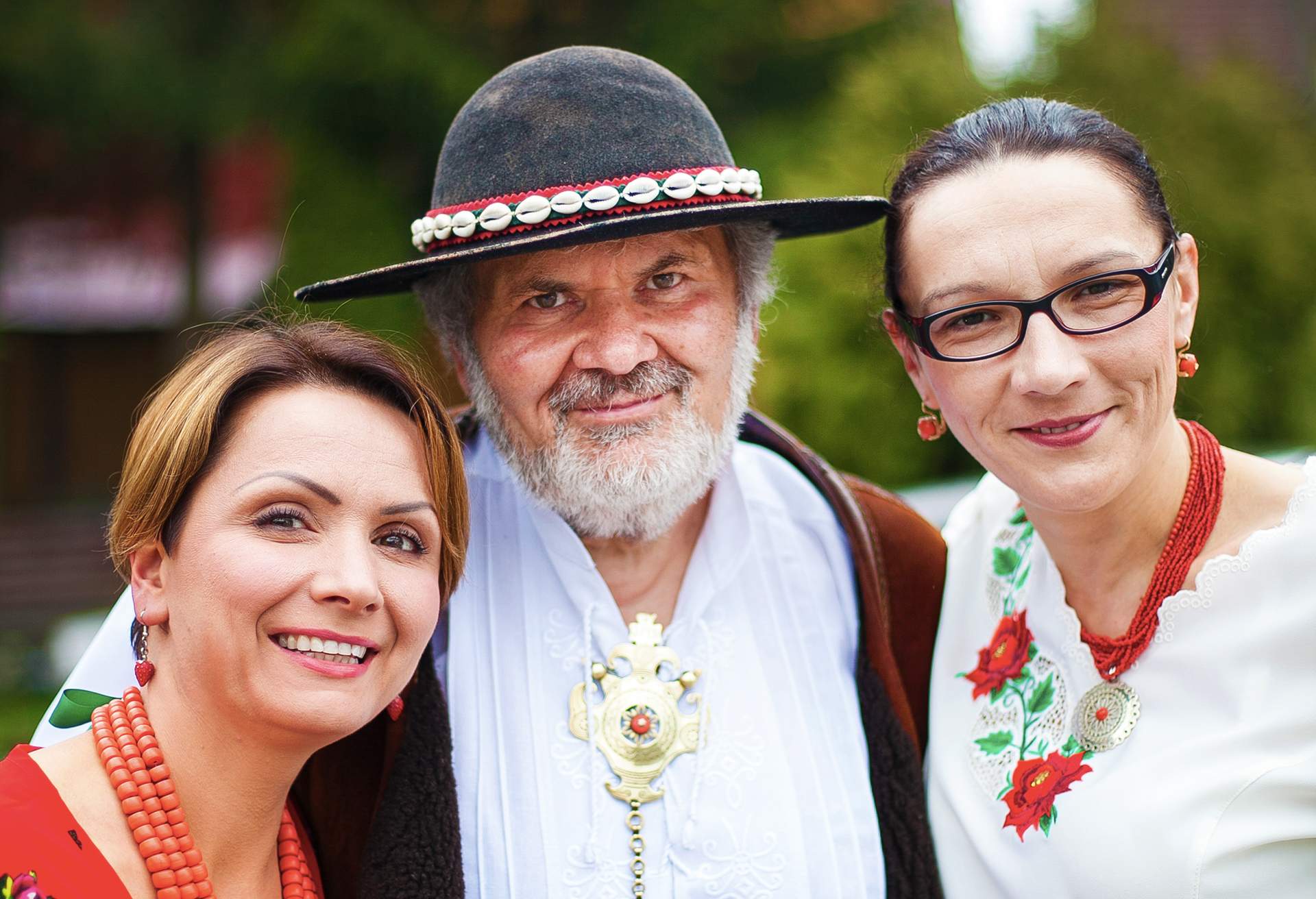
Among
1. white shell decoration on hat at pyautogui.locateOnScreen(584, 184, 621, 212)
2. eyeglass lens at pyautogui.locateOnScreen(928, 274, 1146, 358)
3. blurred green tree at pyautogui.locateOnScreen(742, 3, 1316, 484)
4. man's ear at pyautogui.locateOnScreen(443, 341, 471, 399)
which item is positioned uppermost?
blurred green tree at pyautogui.locateOnScreen(742, 3, 1316, 484)

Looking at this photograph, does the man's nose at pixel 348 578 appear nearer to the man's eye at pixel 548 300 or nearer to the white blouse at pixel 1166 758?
the man's eye at pixel 548 300

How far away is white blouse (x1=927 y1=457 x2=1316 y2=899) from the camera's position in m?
1.83

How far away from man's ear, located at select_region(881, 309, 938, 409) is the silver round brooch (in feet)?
2.02

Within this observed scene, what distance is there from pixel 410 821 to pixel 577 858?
31cm

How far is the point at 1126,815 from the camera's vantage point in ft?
6.23

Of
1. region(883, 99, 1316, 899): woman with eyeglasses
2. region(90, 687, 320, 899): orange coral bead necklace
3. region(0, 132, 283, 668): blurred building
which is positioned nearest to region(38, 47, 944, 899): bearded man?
region(883, 99, 1316, 899): woman with eyeglasses

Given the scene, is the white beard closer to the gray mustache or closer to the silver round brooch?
the gray mustache

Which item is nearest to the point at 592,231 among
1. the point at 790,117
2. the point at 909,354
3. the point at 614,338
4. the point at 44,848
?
the point at 614,338

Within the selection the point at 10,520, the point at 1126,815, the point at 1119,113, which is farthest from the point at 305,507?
the point at 10,520

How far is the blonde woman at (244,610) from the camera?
1744 millimetres

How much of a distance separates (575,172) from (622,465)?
0.57 metres

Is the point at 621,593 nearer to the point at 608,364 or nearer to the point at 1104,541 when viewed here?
the point at 608,364

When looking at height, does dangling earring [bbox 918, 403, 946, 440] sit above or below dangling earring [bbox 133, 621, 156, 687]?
above

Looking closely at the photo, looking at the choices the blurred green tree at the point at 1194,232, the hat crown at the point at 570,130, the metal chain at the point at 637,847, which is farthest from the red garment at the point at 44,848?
the blurred green tree at the point at 1194,232
